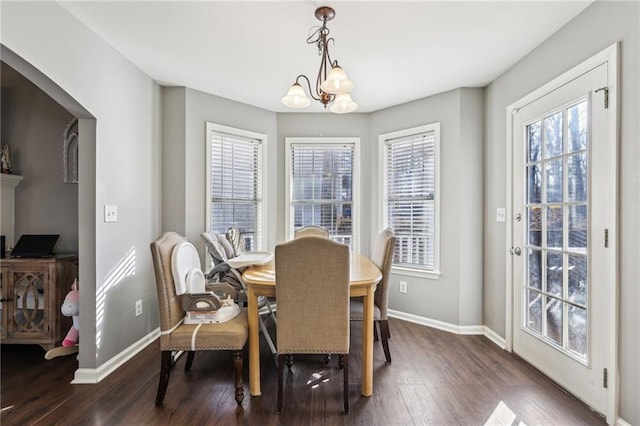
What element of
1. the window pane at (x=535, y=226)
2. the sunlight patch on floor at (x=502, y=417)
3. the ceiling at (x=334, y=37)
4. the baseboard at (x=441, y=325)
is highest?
the ceiling at (x=334, y=37)

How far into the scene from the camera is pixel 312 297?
70.5 inches

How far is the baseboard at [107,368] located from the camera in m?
2.15

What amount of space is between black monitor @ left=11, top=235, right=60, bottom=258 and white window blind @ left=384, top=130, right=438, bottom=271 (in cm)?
334

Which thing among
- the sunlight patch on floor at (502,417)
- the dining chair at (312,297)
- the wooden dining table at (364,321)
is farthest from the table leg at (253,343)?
the sunlight patch on floor at (502,417)

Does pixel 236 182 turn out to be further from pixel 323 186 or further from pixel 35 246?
pixel 35 246

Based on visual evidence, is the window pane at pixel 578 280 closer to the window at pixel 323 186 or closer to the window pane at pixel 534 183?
the window pane at pixel 534 183

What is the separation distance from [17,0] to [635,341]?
12.4 feet

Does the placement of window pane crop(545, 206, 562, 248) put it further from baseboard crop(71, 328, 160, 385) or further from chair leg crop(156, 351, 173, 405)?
baseboard crop(71, 328, 160, 385)

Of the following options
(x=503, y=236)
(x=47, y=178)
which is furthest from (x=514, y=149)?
(x=47, y=178)

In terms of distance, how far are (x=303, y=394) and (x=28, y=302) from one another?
2374 millimetres

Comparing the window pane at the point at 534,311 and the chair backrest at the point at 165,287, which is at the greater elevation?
the chair backrest at the point at 165,287

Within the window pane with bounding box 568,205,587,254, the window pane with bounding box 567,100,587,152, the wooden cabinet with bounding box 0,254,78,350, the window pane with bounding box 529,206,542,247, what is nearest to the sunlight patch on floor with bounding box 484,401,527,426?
the window pane with bounding box 568,205,587,254

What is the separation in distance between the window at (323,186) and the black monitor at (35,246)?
2296 mm

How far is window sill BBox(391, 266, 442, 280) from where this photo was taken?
10.6 feet
